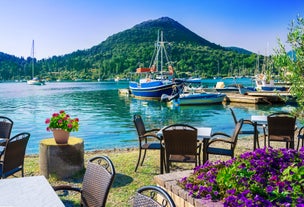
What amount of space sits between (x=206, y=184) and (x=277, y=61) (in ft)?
9.13

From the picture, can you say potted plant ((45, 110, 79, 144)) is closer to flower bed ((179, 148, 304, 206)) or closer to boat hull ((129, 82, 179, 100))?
flower bed ((179, 148, 304, 206))

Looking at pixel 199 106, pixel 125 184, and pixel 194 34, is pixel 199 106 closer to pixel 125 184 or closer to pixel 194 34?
pixel 125 184

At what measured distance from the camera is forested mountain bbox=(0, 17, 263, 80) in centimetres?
11151

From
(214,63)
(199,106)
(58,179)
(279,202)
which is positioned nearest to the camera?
(279,202)

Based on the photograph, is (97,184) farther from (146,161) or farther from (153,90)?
(153,90)

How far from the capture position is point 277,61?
5051 millimetres

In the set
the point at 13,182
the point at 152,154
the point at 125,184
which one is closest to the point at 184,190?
the point at 13,182

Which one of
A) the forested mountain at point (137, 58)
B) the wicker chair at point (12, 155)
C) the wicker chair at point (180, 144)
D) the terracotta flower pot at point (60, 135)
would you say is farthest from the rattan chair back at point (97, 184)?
the forested mountain at point (137, 58)

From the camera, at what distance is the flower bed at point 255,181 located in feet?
8.41

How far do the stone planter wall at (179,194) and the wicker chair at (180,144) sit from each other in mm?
1116

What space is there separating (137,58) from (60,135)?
107m

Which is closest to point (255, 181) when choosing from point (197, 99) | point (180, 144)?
point (180, 144)

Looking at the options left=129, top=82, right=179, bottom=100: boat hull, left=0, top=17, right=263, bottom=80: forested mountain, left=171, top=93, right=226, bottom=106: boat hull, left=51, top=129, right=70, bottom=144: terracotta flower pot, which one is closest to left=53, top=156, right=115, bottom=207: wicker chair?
left=51, top=129, right=70, bottom=144: terracotta flower pot

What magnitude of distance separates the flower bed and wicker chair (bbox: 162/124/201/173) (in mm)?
1195
